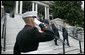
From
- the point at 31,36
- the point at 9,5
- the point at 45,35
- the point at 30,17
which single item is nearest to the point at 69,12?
the point at 9,5

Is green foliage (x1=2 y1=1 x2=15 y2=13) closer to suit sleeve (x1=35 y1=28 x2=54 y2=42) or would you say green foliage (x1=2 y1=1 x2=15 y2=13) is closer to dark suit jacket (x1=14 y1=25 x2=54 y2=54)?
dark suit jacket (x1=14 y1=25 x2=54 y2=54)

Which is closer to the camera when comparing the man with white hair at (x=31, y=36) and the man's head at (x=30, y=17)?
the man with white hair at (x=31, y=36)

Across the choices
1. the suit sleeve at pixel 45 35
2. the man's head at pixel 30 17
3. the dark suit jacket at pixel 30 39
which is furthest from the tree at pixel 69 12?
the suit sleeve at pixel 45 35

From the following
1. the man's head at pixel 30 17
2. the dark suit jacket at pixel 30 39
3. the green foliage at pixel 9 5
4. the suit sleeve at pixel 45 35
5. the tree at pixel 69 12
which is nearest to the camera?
the suit sleeve at pixel 45 35

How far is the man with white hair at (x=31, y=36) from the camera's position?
3.17 m

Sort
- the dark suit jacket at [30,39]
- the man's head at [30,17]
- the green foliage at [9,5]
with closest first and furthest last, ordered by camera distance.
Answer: the dark suit jacket at [30,39]
the man's head at [30,17]
the green foliage at [9,5]

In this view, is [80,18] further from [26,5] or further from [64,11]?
[26,5]

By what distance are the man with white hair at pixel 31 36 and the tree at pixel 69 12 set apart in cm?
3209

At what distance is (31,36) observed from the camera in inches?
131

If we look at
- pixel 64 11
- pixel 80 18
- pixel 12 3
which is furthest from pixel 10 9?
pixel 80 18

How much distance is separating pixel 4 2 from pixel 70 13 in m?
8.58

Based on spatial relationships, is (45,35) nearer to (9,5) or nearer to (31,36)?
(31,36)

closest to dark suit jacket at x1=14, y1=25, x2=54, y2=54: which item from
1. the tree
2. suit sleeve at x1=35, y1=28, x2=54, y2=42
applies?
suit sleeve at x1=35, y1=28, x2=54, y2=42

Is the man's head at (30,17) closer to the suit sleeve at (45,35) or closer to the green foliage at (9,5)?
the suit sleeve at (45,35)
